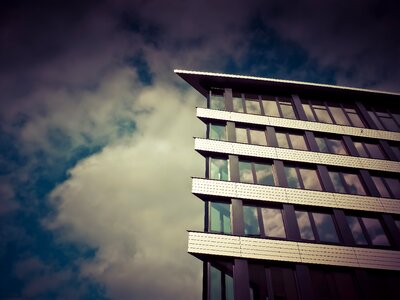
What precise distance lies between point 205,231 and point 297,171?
758cm

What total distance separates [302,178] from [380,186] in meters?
5.34

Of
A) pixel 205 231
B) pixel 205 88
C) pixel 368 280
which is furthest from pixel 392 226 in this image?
pixel 205 88

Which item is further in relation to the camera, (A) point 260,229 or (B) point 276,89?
(B) point 276,89

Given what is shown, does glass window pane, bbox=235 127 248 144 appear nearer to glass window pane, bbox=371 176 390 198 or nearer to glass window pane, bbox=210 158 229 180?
glass window pane, bbox=210 158 229 180

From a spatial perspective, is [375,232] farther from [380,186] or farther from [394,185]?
[394,185]

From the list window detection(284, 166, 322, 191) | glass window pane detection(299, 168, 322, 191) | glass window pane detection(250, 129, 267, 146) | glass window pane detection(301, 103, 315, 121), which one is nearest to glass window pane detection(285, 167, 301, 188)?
window detection(284, 166, 322, 191)

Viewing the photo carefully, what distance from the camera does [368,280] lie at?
1288cm

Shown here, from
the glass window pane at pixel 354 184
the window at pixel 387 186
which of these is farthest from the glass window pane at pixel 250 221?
the window at pixel 387 186

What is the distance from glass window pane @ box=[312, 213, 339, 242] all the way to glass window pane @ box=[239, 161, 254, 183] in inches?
164

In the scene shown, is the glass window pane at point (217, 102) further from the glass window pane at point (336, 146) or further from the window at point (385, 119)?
the window at point (385, 119)

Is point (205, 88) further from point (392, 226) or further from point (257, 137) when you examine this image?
point (392, 226)

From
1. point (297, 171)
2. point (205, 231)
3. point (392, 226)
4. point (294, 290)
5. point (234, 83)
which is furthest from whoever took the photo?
point (234, 83)

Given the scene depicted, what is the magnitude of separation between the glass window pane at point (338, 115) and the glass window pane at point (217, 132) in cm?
927

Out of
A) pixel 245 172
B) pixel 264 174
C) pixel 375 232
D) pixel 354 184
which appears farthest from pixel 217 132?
pixel 375 232
